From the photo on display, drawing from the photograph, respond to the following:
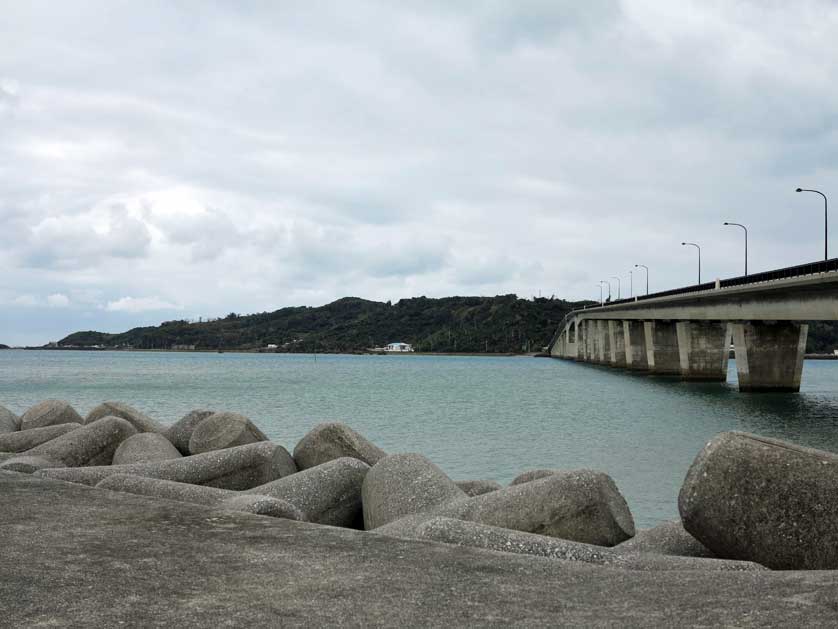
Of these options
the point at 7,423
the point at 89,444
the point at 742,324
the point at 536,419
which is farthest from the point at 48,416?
the point at 742,324

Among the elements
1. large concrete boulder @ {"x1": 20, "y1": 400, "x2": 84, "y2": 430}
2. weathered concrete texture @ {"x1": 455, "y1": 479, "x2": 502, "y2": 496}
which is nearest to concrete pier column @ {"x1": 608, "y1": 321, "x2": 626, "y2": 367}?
large concrete boulder @ {"x1": 20, "y1": 400, "x2": 84, "y2": 430}

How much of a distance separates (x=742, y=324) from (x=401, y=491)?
5450 centimetres

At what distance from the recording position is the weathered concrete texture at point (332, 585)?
359 centimetres

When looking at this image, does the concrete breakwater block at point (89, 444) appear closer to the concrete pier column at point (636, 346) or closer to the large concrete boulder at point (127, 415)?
the large concrete boulder at point (127, 415)

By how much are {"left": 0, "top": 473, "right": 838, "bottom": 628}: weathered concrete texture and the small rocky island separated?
0.7 inches

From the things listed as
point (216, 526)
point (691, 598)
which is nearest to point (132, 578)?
point (216, 526)

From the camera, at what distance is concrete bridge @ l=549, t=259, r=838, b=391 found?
42.5 metres

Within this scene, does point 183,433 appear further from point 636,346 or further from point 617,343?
point 617,343

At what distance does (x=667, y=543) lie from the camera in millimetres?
7629

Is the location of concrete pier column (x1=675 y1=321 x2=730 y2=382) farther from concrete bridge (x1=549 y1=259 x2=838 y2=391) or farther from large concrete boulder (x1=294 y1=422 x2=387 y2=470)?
large concrete boulder (x1=294 y1=422 x2=387 y2=470)

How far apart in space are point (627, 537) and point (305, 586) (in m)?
5.09

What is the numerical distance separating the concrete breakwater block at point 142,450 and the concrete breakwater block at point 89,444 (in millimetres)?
347

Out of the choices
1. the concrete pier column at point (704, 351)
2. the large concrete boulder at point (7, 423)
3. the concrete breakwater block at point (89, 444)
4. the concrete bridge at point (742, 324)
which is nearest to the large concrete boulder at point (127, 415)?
the concrete breakwater block at point (89, 444)

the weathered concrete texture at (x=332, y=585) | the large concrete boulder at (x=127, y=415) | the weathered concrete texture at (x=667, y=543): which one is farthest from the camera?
the large concrete boulder at (x=127, y=415)
